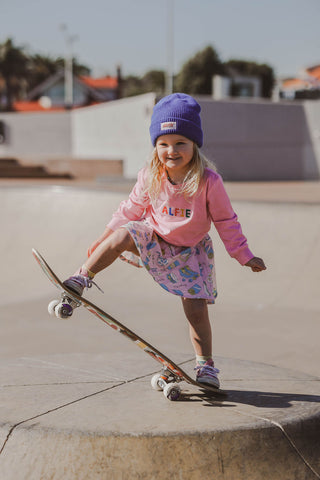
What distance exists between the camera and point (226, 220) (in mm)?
2947

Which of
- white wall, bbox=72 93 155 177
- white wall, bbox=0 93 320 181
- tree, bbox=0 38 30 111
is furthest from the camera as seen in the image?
tree, bbox=0 38 30 111

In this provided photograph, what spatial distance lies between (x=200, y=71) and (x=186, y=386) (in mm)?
70959

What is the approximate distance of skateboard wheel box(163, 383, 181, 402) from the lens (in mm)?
2900

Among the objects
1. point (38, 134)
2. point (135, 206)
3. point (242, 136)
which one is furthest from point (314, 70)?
point (135, 206)

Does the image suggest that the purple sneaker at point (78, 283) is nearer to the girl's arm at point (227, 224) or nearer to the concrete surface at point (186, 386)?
the concrete surface at point (186, 386)

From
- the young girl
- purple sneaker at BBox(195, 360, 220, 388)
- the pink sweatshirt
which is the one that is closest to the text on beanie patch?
the young girl

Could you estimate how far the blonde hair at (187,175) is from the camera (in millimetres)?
2877

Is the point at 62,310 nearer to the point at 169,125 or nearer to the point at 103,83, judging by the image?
the point at 169,125

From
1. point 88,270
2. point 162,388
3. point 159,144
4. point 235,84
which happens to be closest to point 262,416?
point 162,388

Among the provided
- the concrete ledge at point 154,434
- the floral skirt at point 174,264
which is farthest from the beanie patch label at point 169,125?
the concrete ledge at point 154,434

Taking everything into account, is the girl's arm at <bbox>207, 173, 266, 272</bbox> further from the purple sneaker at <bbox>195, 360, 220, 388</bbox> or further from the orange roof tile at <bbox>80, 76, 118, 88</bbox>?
the orange roof tile at <bbox>80, 76, 118, 88</bbox>

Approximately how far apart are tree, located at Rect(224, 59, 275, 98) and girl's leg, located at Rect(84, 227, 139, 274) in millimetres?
77028

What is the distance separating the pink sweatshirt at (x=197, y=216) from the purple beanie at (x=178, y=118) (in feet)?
0.74

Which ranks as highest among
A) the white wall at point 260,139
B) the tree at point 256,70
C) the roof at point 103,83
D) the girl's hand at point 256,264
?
the tree at point 256,70
